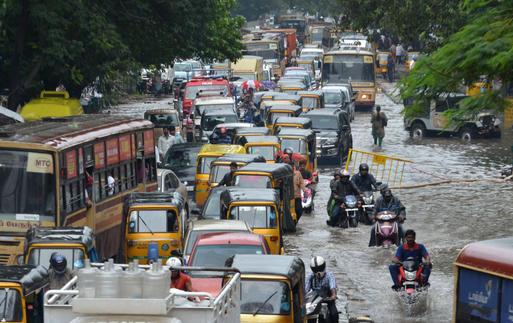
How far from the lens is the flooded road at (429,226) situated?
864 inches

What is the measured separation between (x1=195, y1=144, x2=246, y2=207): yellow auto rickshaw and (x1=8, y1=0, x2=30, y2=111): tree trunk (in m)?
6.40

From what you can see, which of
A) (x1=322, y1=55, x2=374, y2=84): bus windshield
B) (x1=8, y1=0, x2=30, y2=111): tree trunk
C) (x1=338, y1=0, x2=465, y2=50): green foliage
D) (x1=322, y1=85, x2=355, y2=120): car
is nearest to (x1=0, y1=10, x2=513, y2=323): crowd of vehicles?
(x1=8, y1=0, x2=30, y2=111): tree trunk

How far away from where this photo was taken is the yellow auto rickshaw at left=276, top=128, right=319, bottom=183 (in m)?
36.0

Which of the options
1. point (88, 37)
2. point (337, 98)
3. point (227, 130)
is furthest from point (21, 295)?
point (337, 98)

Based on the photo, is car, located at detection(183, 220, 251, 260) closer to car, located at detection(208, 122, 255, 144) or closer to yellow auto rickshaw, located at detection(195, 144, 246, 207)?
yellow auto rickshaw, located at detection(195, 144, 246, 207)

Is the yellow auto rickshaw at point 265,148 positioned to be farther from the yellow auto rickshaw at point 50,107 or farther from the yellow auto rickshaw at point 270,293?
the yellow auto rickshaw at point 270,293

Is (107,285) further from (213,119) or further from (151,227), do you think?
(213,119)

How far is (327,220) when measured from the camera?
100 feet

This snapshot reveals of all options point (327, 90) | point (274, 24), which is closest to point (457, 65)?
point (327, 90)

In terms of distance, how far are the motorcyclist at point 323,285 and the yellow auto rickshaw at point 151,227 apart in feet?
16.2

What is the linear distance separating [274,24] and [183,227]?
88.5 metres

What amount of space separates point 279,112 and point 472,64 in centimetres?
2821

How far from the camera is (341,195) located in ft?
96.9

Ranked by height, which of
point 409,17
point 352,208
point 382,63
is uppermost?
point 409,17
